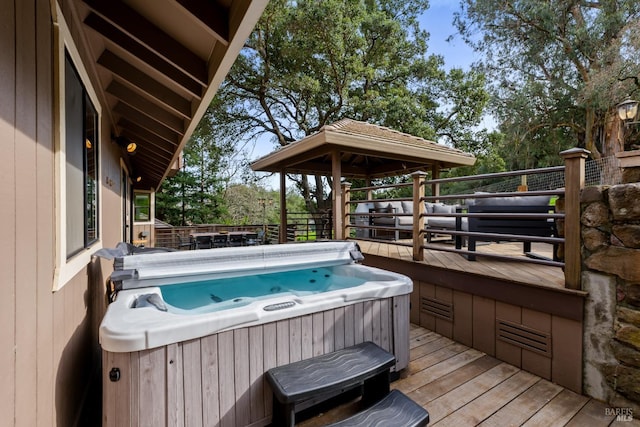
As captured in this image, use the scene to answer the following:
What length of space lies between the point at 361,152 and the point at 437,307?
303 centimetres

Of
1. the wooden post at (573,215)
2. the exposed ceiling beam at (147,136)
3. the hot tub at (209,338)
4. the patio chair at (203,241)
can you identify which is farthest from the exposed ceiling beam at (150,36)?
the patio chair at (203,241)

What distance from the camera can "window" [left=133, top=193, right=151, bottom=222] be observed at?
10938 mm

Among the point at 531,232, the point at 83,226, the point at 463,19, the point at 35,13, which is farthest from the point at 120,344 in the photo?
the point at 463,19

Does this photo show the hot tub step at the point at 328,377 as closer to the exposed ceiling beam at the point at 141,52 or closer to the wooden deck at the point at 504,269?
the wooden deck at the point at 504,269

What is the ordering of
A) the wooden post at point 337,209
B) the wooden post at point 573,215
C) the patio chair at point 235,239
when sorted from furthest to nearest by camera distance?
the patio chair at point 235,239, the wooden post at point 337,209, the wooden post at point 573,215

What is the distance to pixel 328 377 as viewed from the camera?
1.70 m

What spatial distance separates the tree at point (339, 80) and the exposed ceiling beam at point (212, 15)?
906 centimetres

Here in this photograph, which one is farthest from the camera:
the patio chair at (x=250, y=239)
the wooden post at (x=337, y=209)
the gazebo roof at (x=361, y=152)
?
the patio chair at (x=250, y=239)

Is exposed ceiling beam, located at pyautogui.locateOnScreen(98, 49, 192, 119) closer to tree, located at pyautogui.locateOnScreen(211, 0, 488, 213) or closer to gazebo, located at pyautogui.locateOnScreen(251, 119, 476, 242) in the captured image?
gazebo, located at pyautogui.locateOnScreen(251, 119, 476, 242)

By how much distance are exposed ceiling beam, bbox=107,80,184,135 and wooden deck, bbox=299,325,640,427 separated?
10.5 feet

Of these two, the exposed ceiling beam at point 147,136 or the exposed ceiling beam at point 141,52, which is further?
the exposed ceiling beam at point 147,136

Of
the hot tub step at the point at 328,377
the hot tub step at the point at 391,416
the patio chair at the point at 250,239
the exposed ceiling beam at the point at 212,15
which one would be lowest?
the hot tub step at the point at 391,416

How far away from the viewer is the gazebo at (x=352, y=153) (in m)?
4.75

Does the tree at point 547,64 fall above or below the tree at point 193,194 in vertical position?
above
